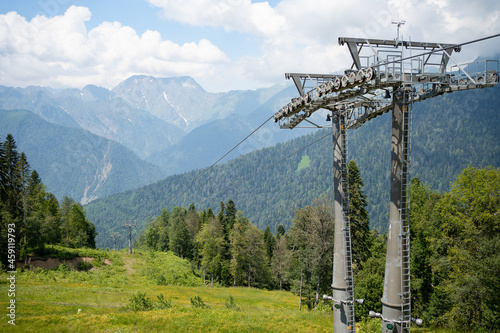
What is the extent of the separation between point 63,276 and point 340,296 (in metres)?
46.3

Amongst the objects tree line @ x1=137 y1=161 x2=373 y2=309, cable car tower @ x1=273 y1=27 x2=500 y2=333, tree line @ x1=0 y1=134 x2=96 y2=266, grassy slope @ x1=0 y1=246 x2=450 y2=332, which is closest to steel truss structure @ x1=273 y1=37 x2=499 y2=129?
cable car tower @ x1=273 y1=27 x2=500 y2=333

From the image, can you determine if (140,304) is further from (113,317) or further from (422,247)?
(422,247)

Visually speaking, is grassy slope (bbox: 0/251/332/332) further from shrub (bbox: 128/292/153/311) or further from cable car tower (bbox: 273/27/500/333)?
cable car tower (bbox: 273/27/500/333)

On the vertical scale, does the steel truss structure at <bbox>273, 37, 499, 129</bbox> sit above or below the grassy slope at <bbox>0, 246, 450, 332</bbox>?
above

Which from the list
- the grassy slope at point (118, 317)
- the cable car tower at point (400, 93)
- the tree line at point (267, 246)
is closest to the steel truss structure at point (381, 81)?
the cable car tower at point (400, 93)

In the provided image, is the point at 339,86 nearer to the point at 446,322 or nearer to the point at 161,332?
the point at 161,332

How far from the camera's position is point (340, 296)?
638 inches

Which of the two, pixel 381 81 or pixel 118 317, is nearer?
pixel 381 81

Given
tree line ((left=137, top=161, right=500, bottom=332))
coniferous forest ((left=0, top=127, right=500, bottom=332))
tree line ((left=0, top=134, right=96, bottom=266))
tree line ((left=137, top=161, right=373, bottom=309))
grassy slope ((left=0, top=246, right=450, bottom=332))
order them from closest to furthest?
grassy slope ((left=0, top=246, right=450, bottom=332))
tree line ((left=137, top=161, right=500, bottom=332))
coniferous forest ((left=0, top=127, right=500, bottom=332))
tree line ((left=137, top=161, right=373, bottom=309))
tree line ((left=0, top=134, right=96, bottom=266))

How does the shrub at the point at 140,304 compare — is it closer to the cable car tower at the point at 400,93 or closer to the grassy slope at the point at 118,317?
the grassy slope at the point at 118,317

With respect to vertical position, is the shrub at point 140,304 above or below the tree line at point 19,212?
below

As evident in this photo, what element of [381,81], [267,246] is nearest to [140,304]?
[381,81]

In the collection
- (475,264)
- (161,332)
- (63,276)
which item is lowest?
(63,276)

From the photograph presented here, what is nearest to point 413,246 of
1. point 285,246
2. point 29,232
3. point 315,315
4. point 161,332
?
point 315,315
